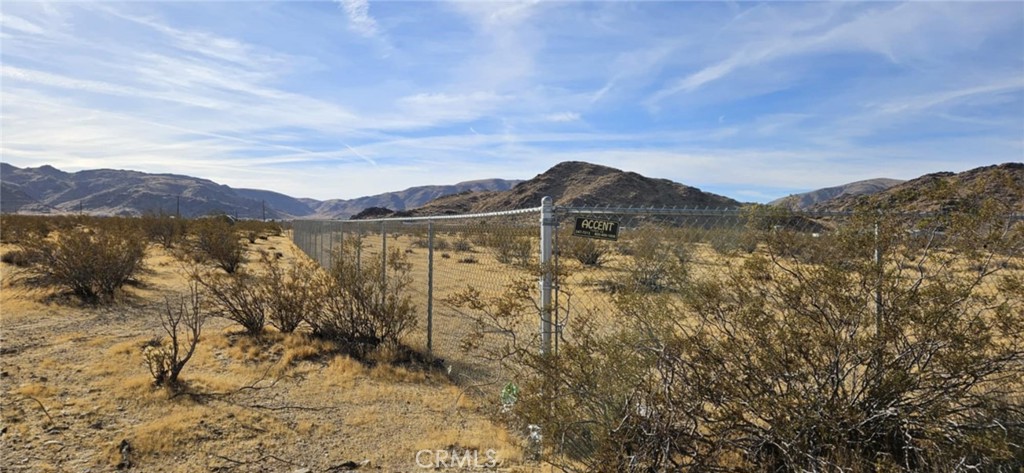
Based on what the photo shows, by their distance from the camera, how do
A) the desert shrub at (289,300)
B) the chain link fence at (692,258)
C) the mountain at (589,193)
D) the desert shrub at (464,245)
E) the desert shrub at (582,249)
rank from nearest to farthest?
the chain link fence at (692,258), the desert shrub at (582,249), the desert shrub at (464,245), the desert shrub at (289,300), the mountain at (589,193)

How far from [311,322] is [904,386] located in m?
7.08

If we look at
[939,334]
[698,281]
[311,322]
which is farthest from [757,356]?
[311,322]

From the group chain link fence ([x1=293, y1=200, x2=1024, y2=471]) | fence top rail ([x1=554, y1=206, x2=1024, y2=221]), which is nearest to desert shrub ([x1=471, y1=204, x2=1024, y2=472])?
chain link fence ([x1=293, y1=200, x2=1024, y2=471])

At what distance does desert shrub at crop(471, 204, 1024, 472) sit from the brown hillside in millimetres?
68110

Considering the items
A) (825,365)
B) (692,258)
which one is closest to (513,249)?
(692,258)

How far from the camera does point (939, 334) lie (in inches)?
124

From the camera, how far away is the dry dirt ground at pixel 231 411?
176 inches

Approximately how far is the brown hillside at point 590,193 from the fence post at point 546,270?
67249mm

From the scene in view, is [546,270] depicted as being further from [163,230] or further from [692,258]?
[163,230]

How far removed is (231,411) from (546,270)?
3.46 metres

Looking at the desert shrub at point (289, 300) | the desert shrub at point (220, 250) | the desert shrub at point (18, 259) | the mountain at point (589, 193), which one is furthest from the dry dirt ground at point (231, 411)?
the mountain at point (589, 193)

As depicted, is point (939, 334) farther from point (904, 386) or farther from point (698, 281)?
point (698, 281)

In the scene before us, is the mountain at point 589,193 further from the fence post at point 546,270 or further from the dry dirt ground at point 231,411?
the fence post at point 546,270

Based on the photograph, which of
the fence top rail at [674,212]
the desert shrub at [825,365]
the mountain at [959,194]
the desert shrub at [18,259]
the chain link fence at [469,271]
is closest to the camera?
the desert shrub at [825,365]
